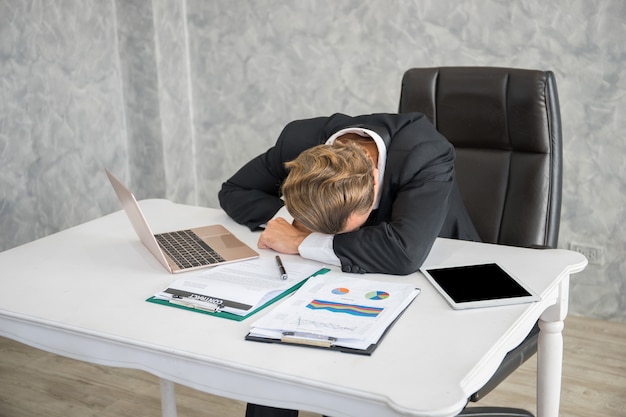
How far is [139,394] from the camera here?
98.9 inches

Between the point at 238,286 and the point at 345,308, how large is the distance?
26 cm

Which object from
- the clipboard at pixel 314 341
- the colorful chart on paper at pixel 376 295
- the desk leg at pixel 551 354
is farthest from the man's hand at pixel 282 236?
the desk leg at pixel 551 354

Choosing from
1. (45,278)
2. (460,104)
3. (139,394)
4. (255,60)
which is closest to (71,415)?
(139,394)

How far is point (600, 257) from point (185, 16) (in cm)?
224

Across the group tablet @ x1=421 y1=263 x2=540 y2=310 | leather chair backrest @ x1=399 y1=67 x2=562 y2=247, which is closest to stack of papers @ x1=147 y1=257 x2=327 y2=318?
tablet @ x1=421 y1=263 x2=540 y2=310

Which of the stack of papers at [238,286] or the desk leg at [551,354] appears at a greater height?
the stack of papers at [238,286]

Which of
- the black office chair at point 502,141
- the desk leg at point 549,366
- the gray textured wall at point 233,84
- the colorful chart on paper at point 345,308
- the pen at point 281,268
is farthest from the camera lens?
the gray textured wall at point 233,84

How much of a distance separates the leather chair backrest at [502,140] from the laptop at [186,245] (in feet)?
2.43

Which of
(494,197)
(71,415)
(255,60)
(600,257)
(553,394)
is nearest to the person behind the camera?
(553,394)

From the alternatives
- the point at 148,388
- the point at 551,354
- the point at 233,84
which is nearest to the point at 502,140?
the point at 551,354

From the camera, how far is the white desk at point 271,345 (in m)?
1.13

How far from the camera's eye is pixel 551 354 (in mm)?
1697

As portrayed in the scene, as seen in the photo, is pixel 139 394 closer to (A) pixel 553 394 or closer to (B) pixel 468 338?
(A) pixel 553 394

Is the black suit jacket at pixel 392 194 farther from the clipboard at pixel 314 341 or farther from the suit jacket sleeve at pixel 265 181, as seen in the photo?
the clipboard at pixel 314 341
